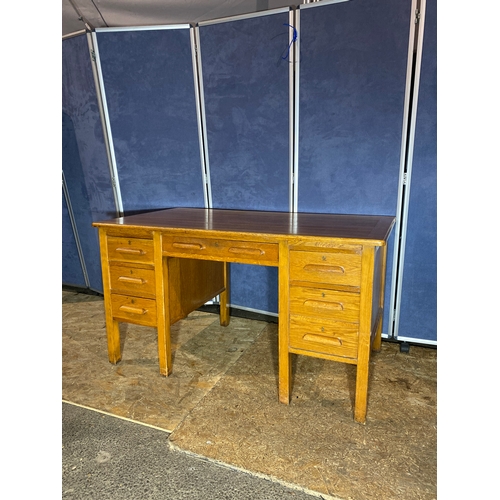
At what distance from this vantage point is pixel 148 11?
8.96 feet

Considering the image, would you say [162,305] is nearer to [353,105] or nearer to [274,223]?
[274,223]

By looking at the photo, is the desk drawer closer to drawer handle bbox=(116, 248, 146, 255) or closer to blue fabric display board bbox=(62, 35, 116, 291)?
drawer handle bbox=(116, 248, 146, 255)

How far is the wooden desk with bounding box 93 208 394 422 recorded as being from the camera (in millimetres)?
1610

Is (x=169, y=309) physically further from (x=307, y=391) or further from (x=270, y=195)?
(x=270, y=195)

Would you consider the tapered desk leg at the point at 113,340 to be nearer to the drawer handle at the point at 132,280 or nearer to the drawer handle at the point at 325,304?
the drawer handle at the point at 132,280

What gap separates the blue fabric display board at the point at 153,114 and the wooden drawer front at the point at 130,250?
0.87 meters

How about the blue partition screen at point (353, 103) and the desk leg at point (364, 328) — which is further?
the blue partition screen at point (353, 103)

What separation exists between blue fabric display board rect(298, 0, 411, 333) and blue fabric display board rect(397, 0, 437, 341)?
93mm

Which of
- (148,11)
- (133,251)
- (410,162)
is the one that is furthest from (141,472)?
(148,11)

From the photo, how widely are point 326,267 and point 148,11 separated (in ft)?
7.50

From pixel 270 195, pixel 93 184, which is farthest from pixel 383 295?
pixel 93 184

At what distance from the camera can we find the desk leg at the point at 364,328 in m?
1.55

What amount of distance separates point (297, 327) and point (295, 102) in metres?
1.36

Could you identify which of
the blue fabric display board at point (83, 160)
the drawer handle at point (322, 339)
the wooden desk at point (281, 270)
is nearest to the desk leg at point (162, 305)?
the wooden desk at point (281, 270)
